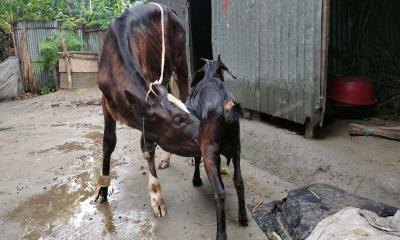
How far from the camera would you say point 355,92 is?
5867 millimetres

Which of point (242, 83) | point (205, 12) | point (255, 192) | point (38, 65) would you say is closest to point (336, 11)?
point (242, 83)

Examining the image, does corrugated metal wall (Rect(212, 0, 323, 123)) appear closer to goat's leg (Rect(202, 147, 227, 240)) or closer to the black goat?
the black goat

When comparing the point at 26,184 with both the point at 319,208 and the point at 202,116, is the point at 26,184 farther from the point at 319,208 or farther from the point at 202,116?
the point at 319,208

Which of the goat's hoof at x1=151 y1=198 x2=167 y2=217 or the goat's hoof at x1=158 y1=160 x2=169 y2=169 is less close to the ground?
the goat's hoof at x1=151 y1=198 x2=167 y2=217

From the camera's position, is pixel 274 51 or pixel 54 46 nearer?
pixel 274 51

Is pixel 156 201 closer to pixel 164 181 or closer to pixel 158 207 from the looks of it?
pixel 158 207

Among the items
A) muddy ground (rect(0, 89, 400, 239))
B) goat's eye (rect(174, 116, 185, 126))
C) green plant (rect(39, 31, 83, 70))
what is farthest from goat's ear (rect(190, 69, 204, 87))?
green plant (rect(39, 31, 83, 70))

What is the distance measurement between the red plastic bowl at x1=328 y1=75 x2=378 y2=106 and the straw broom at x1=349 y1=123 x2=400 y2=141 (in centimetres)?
72

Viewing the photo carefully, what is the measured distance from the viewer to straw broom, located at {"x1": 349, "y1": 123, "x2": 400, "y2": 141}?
4965 mm

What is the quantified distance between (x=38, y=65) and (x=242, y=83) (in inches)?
383

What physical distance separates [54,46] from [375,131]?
1128 cm

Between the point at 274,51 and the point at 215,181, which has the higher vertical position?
the point at 274,51

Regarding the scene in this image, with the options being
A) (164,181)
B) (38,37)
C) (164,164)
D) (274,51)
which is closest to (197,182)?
(164,181)

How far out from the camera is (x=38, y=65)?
45.3 ft
